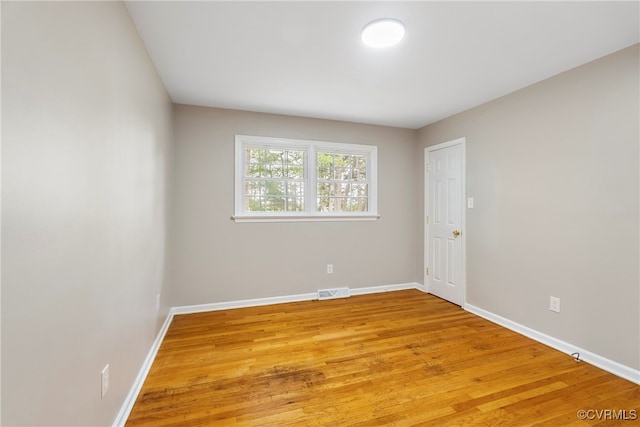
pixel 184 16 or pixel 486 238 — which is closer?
pixel 184 16

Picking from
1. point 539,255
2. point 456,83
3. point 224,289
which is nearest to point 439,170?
point 456,83

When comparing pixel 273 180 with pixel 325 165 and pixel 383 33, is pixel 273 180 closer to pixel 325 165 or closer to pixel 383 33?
pixel 325 165

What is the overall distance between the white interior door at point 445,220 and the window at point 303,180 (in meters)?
0.80

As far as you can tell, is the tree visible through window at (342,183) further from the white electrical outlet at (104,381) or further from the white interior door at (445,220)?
the white electrical outlet at (104,381)

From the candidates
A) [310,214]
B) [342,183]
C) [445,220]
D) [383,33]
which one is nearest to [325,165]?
[342,183]

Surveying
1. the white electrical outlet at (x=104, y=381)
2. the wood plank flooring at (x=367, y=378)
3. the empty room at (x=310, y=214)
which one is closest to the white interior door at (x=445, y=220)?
the empty room at (x=310, y=214)

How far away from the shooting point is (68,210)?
1.03 m

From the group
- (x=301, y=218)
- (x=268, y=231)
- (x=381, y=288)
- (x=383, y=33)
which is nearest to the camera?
(x=383, y=33)

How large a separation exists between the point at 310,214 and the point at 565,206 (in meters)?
2.59

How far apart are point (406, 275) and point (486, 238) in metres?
1.38

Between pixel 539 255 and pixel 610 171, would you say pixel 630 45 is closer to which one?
pixel 610 171

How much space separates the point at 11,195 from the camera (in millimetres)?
761

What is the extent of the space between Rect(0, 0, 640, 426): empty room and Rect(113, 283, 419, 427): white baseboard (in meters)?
0.03

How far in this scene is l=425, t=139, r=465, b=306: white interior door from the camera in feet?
11.4
